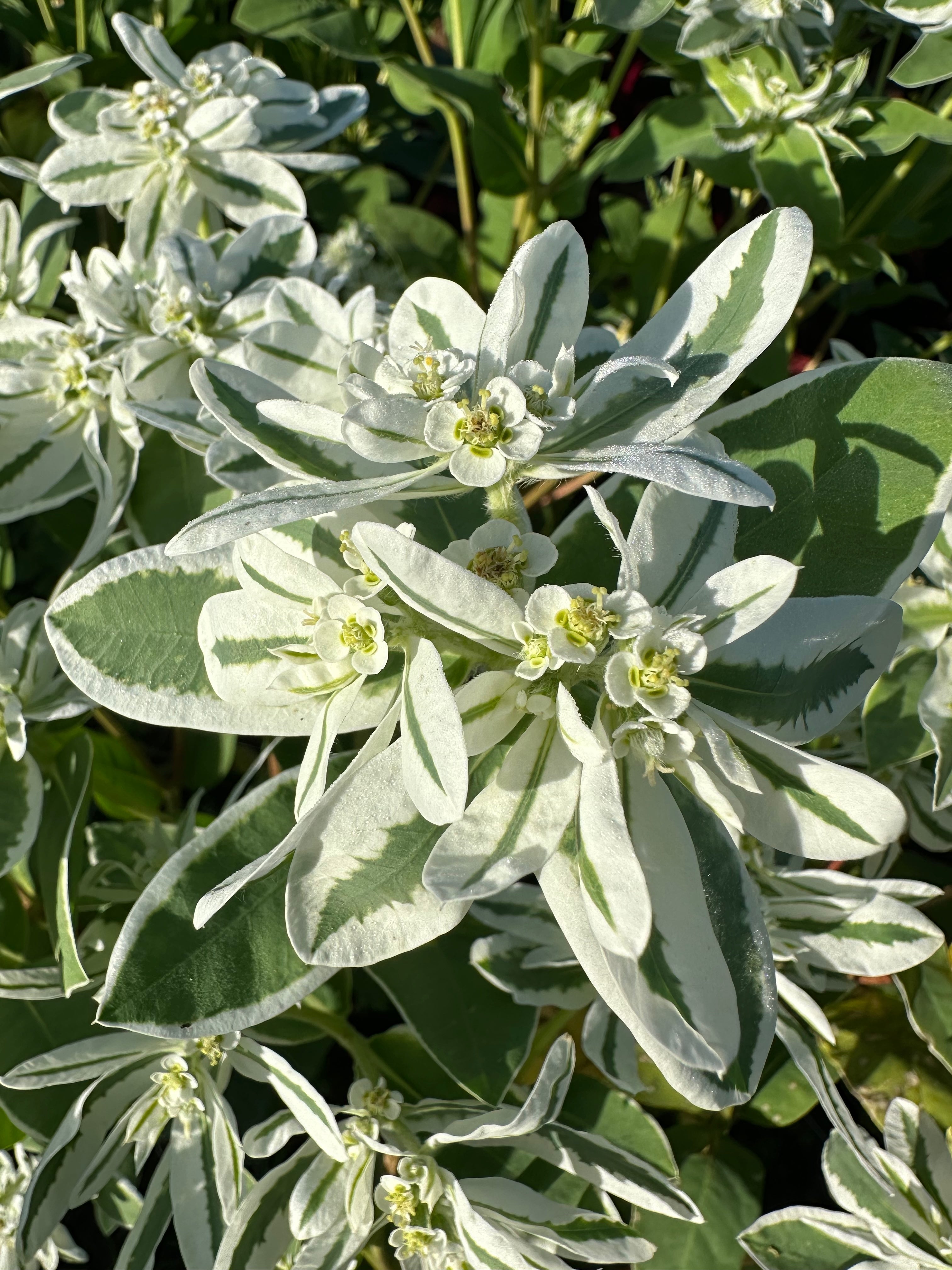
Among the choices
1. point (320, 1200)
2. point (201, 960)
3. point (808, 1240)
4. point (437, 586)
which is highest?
point (437, 586)

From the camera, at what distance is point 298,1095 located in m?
0.96

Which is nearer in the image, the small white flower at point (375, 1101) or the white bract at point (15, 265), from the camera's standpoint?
the small white flower at point (375, 1101)

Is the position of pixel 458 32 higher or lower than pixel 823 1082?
higher

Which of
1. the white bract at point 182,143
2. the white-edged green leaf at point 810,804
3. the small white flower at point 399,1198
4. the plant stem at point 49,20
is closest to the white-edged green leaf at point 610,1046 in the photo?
the small white flower at point 399,1198

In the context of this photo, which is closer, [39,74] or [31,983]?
[31,983]

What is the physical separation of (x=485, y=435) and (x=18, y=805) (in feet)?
2.36

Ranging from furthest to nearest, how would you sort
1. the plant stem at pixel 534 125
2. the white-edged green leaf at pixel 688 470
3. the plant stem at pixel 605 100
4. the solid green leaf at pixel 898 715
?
the plant stem at pixel 605 100 < the plant stem at pixel 534 125 < the solid green leaf at pixel 898 715 < the white-edged green leaf at pixel 688 470

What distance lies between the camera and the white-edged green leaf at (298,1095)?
93cm

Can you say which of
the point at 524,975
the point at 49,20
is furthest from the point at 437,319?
the point at 49,20

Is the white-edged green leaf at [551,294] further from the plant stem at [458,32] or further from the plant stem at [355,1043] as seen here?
the plant stem at [458,32]

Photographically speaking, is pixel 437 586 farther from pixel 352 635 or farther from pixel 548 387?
pixel 548 387

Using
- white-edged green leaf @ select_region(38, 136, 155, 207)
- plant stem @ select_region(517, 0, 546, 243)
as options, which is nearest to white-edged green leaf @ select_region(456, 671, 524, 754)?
white-edged green leaf @ select_region(38, 136, 155, 207)

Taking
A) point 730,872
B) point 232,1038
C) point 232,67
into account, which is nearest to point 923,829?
point 730,872

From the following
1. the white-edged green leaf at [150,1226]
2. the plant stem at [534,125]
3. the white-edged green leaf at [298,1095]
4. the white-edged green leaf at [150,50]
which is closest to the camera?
the white-edged green leaf at [298,1095]
